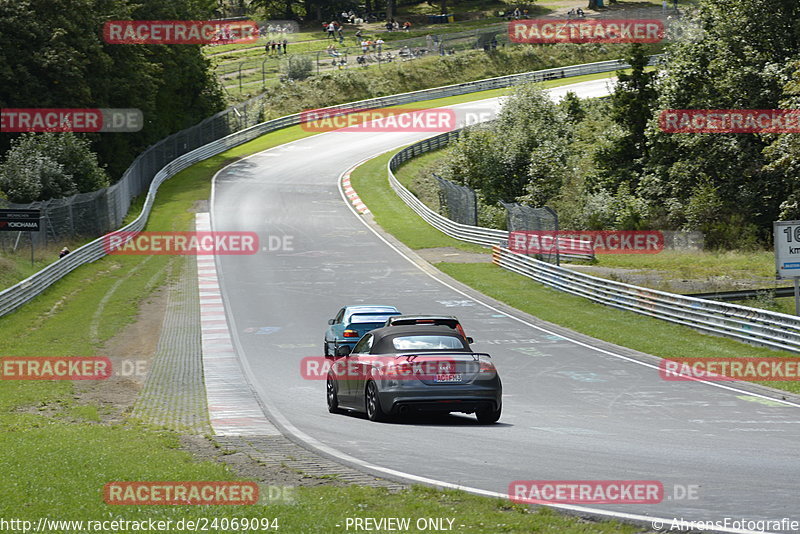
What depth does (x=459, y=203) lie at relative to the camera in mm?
51562

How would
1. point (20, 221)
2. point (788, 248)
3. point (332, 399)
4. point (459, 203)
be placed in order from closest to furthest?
point (332, 399), point (788, 248), point (20, 221), point (459, 203)

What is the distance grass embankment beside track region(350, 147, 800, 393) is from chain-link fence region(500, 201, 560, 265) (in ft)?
6.28

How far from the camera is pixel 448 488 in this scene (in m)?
9.33

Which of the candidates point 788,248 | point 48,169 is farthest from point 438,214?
point 788,248

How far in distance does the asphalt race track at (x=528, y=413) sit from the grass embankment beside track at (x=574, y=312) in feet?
3.74

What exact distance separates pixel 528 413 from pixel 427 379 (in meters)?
2.86

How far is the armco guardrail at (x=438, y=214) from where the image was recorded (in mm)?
45281

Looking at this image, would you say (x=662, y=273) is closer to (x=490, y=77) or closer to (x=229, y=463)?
(x=229, y=463)

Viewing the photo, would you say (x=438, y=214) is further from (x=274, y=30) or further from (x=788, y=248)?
(x=274, y=30)

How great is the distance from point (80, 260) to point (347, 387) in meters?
28.2

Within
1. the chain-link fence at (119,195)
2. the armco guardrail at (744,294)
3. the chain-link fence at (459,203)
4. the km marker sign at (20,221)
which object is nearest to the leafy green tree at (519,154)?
the chain-link fence at (459,203)

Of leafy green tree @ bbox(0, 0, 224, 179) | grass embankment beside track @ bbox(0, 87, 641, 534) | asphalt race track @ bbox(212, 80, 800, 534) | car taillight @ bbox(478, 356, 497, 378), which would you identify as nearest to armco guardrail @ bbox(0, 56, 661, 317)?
leafy green tree @ bbox(0, 0, 224, 179)

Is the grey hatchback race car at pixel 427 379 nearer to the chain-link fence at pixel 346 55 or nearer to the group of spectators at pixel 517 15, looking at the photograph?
the chain-link fence at pixel 346 55

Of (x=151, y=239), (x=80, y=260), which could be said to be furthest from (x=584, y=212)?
(x=80, y=260)
